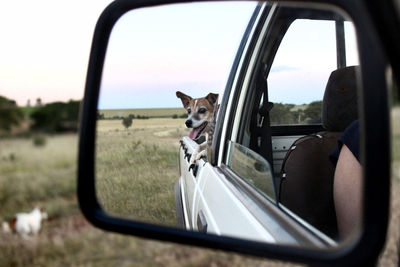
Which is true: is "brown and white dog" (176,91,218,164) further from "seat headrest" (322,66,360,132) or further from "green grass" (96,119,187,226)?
"seat headrest" (322,66,360,132)

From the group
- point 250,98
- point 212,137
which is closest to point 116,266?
point 212,137

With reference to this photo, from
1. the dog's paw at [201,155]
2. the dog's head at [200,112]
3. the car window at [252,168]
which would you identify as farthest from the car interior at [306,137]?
the dog's head at [200,112]

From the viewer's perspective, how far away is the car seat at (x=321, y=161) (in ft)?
6.20

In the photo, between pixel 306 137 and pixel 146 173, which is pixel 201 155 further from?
pixel 146 173

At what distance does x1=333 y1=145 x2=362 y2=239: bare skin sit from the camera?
53.7 inches

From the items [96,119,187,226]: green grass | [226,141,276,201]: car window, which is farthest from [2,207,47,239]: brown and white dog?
[226,141,276,201]: car window

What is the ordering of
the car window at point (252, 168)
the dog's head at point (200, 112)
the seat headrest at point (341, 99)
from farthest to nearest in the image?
the dog's head at point (200, 112)
the seat headrest at point (341, 99)
the car window at point (252, 168)

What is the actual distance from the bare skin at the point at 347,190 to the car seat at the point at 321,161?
0.88 ft

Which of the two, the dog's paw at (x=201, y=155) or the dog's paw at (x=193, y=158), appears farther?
the dog's paw at (x=193, y=158)

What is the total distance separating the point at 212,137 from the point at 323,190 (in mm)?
770

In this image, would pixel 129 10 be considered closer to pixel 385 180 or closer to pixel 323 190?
pixel 385 180

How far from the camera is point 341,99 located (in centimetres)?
192

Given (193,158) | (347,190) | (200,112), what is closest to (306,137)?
(347,190)

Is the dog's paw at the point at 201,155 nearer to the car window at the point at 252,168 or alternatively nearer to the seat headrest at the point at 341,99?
the car window at the point at 252,168
